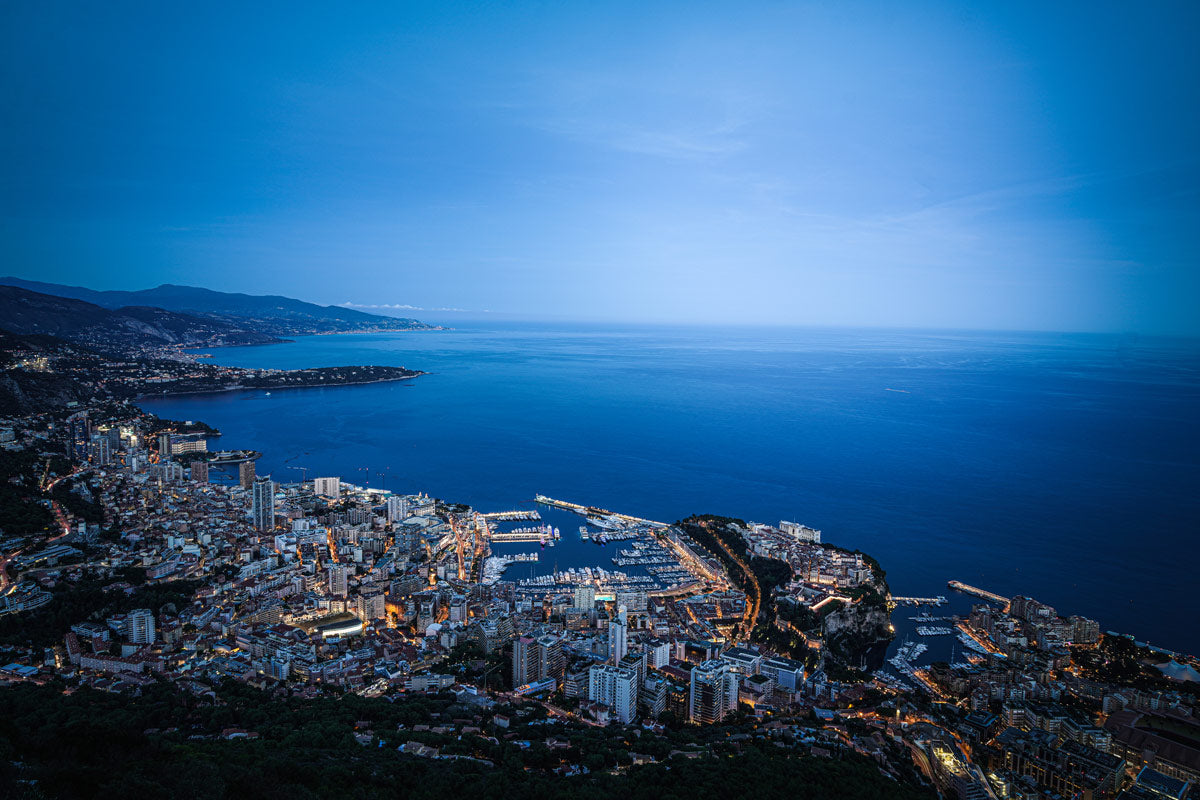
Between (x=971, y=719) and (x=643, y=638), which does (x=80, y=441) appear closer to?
(x=643, y=638)

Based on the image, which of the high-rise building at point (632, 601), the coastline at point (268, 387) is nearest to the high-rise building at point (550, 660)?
the high-rise building at point (632, 601)

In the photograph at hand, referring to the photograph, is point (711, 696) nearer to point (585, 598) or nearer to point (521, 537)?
point (585, 598)

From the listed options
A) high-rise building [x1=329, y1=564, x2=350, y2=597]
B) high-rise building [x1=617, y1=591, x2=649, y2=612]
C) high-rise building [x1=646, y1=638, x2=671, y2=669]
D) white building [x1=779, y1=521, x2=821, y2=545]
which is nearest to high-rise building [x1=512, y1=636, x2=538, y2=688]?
high-rise building [x1=646, y1=638, x2=671, y2=669]

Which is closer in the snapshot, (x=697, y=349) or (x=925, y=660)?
(x=925, y=660)

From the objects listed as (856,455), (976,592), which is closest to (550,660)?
A: (976,592)

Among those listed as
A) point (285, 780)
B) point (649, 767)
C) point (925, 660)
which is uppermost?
point (285, 780)

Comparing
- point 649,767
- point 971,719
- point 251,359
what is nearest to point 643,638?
point 649,767
